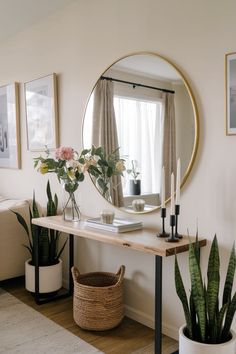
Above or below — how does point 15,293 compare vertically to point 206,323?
below

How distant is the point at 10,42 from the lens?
3799 mm

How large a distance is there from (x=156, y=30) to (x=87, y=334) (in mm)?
2031

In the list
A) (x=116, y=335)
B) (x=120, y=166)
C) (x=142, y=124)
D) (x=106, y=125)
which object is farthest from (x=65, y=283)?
(x=142, y=124)

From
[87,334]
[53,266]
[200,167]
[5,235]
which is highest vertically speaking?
[200,167]

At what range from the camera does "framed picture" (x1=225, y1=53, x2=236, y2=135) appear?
195 cm

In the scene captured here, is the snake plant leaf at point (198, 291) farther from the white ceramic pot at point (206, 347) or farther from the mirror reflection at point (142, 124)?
the mirror reflection at point (142, 124)

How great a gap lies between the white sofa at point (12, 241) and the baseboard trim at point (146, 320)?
115 cm

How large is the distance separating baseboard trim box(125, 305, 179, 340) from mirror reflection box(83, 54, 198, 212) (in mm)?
737

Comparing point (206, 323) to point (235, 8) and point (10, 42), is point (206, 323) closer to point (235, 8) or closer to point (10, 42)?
point (235, 8)

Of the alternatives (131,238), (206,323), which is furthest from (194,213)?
(206,323)

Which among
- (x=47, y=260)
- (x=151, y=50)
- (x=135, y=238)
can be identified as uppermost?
(x=151, y=50)

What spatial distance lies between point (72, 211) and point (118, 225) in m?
0.56

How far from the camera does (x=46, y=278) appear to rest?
294cm

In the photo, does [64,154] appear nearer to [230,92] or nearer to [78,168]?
[78,168]
